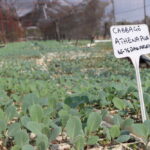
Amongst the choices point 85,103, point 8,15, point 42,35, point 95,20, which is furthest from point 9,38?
point 85,103

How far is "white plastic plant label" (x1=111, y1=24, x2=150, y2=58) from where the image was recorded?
2224 millimetres

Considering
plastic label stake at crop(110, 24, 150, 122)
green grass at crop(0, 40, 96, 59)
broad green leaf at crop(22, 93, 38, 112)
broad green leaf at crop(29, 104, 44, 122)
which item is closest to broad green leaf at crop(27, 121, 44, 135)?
broad green leaf at crop(29, 104, 44, 122)

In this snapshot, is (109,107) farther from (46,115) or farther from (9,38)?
(9,38)

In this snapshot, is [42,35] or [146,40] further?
[42,35]

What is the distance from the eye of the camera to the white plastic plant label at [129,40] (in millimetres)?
2224

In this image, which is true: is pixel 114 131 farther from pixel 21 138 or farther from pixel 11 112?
pixel 11 112

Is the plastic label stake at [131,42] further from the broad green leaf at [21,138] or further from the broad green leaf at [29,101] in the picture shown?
the broad green leaf at [21,138]

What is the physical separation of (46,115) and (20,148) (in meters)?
0.56

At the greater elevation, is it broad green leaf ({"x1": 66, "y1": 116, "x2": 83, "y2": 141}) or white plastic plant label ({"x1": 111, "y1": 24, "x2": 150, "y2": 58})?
white plastic plant label ({"x1": 111, "y1": 24, "x2": 150, "y2": 58})

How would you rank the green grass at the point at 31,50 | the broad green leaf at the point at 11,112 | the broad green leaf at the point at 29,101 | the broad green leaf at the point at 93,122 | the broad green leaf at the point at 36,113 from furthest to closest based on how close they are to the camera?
the green grass at the point at 31,50, the broad green leaf at the point at 29,101, the broad green leaf at the point at 11,112, the broad green leaf at the point at 36,113, the broad green leaf at the point at 93,122

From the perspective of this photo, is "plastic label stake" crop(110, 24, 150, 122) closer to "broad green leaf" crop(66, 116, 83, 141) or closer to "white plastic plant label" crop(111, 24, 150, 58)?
"white plastic plant label" crop(111, 24, 150, 58)

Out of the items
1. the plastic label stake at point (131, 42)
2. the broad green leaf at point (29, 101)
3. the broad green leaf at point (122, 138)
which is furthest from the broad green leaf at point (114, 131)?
the broad green leaf at point (29, 101)

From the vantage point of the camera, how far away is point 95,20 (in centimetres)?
3650

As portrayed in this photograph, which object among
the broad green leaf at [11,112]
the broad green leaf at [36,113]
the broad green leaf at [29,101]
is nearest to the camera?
the broad green leaf at [36,113]
